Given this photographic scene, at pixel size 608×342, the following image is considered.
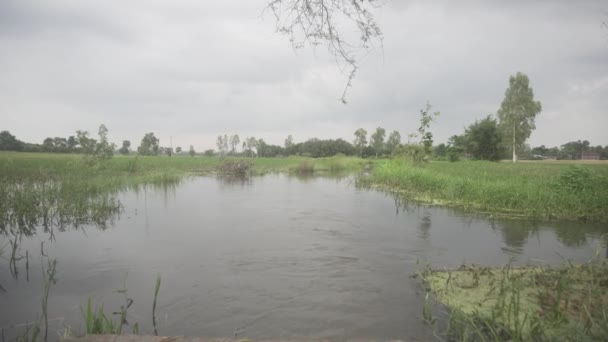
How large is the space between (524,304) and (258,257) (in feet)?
13.4

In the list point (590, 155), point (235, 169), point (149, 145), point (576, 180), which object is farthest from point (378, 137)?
point (576, 180)

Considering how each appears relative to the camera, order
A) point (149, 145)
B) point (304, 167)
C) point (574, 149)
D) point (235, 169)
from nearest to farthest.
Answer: point (235, 169)
point (304, 167)
point (149, 145)
point (574, 149)

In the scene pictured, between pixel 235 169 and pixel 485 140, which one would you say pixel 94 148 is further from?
pixel 485 140

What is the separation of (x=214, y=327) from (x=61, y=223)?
6.63m

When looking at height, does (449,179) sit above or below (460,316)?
above

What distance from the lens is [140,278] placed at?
4809 millimetres

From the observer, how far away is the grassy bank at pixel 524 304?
8.47 ft

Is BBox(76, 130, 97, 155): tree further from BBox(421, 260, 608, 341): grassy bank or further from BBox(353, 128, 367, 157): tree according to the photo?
BBox(353, 128, 367, 157): tree

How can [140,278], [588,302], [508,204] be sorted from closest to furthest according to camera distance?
1. [588,302]
2. [140,278]
3. [508,204]

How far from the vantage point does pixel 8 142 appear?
72.3 feet

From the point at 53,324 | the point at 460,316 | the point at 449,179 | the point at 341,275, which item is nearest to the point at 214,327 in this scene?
the point at 53,324

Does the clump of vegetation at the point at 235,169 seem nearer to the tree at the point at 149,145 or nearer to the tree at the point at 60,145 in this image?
the tree at the point at 60,145

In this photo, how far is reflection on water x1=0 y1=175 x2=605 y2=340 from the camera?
3688mm

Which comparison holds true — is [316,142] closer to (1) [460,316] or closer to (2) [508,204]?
(2) [508,204]
